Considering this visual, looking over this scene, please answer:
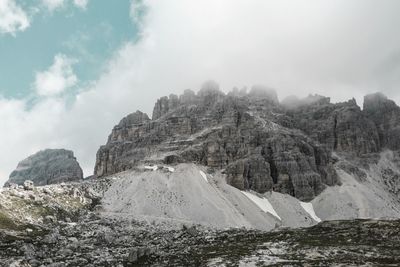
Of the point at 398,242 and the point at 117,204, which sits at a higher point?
the point at 117,204

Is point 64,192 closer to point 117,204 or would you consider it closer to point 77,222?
point 117,204

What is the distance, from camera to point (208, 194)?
188750 millimetres

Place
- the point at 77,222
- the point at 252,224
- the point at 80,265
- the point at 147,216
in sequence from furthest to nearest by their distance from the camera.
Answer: the point at 252,224, the point at 147,216, the point at 77,222, the point at 80,265

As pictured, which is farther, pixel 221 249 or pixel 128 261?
pixel 221 249

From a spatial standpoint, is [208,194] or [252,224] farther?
[208,194]

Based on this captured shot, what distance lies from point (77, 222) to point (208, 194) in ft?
194

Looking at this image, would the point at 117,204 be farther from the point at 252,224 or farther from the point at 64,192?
the point at 252,224

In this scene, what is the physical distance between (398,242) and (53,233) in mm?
78159

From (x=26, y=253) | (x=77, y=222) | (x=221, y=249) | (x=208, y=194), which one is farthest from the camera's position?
(x=208, y=194)

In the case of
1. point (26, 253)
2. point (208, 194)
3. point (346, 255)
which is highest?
point (208, 194)

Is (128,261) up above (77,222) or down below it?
below

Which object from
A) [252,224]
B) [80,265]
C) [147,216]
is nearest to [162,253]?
[80,265]

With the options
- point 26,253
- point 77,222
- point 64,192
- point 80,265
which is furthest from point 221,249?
point 64,192

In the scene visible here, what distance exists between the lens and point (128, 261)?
3492 inches
